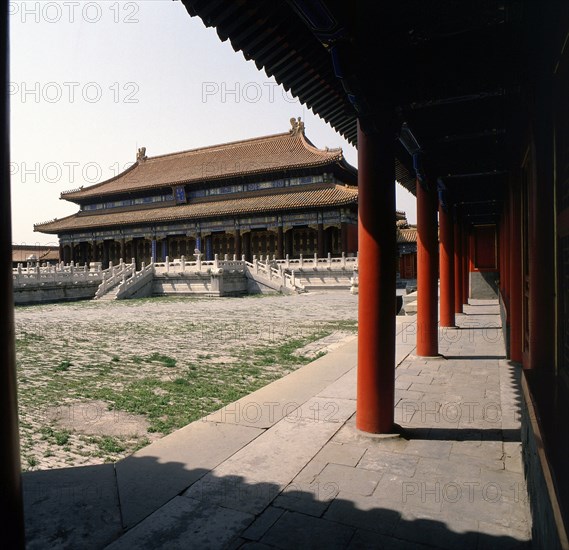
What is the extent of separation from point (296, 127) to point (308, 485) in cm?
3502

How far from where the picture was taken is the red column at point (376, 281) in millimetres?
3953

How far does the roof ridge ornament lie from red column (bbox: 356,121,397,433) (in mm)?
32757

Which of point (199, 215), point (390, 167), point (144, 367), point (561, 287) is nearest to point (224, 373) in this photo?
point (144, 367)

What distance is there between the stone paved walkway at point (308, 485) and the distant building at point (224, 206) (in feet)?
81.7

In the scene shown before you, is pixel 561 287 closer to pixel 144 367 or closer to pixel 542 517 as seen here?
pixel 542 517

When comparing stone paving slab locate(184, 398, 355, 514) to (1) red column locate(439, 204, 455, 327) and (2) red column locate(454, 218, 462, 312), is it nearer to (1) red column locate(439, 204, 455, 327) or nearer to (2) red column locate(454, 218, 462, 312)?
(1) red column locate(439, 204, 455, 327)

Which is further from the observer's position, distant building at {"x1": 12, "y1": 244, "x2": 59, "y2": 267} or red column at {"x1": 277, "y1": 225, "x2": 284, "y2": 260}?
distant building at {"x1": 12, "y1": 244, "x2": 59, "y2": 267}

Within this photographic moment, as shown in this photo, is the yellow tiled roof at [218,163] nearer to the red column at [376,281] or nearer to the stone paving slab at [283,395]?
the stone paving slab at [283,395]

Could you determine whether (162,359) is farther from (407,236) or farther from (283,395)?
(407,236)

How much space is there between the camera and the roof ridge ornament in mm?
35281

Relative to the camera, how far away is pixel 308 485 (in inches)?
121

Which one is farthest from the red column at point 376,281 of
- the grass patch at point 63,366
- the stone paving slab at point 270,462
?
the grass patch at point 63,366

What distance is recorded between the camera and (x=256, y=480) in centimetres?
317

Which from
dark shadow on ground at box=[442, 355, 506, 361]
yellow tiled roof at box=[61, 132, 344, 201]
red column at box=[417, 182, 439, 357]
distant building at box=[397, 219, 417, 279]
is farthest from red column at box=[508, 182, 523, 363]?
distant building at box=[397, 219, 417, 279]
